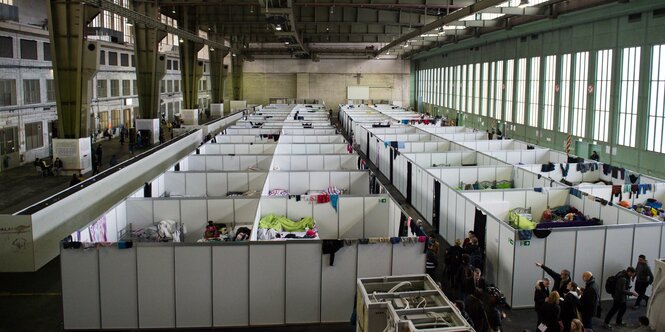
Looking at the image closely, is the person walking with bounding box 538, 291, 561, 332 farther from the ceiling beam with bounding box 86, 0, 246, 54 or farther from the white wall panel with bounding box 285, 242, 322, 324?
the ceiling beam with bounding box 86, 0, 246, 54

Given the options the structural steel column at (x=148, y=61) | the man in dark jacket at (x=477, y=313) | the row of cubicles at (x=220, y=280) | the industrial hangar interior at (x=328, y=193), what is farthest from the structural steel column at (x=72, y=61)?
the man in dark jacket at (x=477, y=313)

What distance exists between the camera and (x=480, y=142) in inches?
1101

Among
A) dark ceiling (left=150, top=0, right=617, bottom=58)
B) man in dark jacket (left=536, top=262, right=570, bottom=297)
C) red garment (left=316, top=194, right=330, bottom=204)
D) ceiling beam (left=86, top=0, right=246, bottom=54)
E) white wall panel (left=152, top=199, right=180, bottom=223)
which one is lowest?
man in dark jacket (left=536, top=262, right=570, bottom=297)

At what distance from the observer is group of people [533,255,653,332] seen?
997 centimetres

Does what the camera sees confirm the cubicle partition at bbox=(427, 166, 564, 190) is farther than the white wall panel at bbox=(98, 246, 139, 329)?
Yes

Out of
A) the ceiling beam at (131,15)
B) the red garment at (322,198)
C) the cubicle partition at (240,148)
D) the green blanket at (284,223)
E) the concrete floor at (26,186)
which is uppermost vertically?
the ceiling beam at (131,15)

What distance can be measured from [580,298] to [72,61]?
2352 cm

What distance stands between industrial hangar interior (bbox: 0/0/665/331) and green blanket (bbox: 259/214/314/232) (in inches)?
2.4

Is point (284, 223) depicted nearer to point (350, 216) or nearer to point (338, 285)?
point (350, 216)

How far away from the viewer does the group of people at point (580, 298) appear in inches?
392

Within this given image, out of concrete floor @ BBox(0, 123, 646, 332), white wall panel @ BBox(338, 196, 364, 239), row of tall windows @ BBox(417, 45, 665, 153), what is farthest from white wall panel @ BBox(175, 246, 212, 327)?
row of tall windows @ BBox(417, 45, 665, 153)

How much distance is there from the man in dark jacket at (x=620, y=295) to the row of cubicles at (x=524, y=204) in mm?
1050

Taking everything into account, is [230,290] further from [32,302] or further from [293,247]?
[32,302]

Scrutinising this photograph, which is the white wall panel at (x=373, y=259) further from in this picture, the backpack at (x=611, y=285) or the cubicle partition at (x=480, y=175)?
the cubicle partition at (x=480, y=175)
